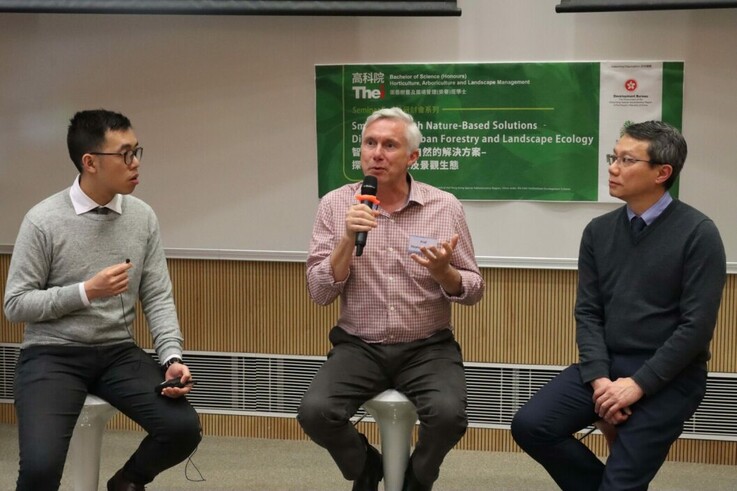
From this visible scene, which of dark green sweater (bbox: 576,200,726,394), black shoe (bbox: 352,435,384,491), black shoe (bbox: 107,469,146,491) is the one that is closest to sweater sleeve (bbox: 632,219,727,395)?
dark green sweater (bbox: 576,200,726,394)

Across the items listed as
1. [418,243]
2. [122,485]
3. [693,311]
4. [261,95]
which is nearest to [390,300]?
[418,243]

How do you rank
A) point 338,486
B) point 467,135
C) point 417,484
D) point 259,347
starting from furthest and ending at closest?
1. point 259,347
2. point 467,135
3. point 338,486
4. point 417,484

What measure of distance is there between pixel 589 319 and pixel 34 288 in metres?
1.87

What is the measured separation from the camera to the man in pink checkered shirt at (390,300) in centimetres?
290

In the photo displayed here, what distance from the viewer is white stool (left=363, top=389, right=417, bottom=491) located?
2961 mm

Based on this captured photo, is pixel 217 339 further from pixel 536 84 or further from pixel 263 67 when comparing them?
pixel 536 84

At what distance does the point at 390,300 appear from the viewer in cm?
306

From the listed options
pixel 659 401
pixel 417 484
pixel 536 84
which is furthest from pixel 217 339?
pixel 659 401

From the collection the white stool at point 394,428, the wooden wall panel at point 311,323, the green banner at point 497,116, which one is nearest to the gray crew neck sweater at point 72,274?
the white stool at point 394,428

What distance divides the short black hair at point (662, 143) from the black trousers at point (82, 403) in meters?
1.74

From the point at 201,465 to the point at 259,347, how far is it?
0.62 metres

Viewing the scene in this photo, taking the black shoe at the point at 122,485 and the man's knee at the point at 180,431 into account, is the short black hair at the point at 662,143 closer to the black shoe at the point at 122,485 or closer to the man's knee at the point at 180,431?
the man's knee at the point at 180,431

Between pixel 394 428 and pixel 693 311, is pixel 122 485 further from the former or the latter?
pixel 693 311

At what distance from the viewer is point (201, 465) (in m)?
3.84
